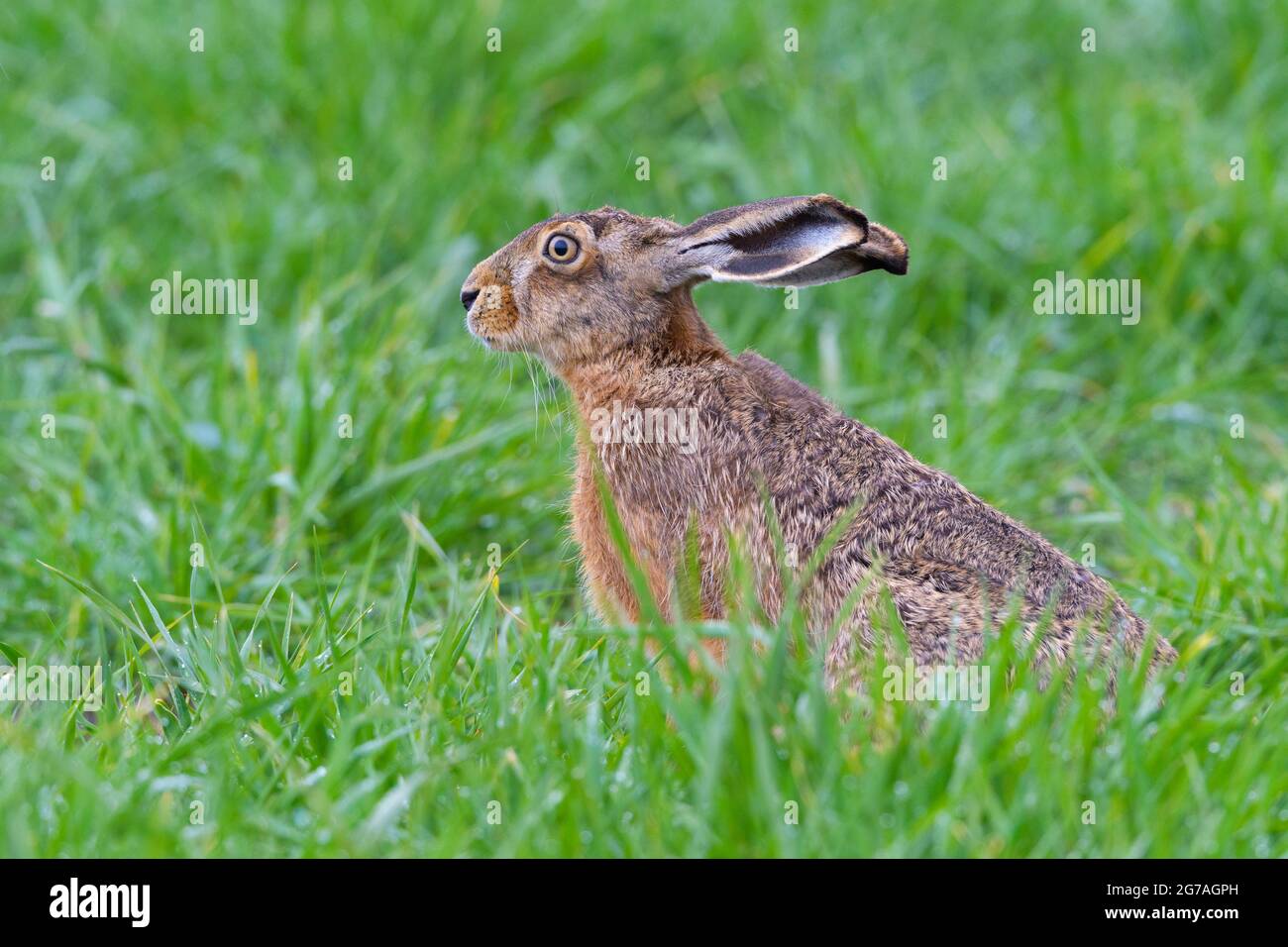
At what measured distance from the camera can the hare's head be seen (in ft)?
18.6

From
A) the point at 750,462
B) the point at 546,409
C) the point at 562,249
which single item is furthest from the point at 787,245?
the point at 546,409

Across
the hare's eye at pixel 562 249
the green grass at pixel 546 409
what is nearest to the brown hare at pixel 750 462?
the hare's eye at pixel 562 249

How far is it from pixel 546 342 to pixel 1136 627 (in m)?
2.19

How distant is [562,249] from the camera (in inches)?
235

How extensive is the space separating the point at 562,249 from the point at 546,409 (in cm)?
60

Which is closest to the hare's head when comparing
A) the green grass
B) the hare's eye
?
the hare's eye

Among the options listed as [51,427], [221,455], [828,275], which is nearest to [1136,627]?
[828,275]

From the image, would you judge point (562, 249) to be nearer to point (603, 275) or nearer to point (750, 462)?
point (603, 275)

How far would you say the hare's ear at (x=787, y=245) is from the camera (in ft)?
17.5

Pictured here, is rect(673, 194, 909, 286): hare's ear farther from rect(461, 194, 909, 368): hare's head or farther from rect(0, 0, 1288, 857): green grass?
rect(0, 0, 1288, 857): green grass

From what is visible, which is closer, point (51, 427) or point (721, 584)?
point (721, 584)

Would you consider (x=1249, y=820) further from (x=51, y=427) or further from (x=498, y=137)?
(x=498, y=137)

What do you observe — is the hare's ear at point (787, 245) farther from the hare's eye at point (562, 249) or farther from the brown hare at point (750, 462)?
the hare's eye at point (562, 249)

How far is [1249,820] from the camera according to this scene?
4.06 m
